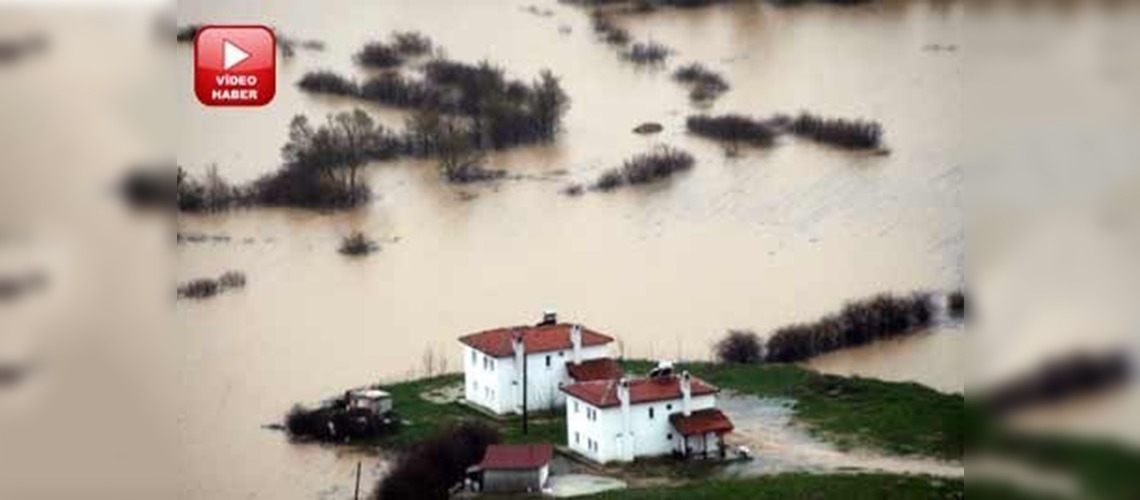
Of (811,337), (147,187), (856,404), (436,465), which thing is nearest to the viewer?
(147,187)

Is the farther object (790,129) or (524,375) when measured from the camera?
(790,129)

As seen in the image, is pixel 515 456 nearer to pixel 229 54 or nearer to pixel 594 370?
pixel 594 370

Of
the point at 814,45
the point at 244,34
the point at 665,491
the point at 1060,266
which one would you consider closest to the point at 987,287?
the point at 1060,266

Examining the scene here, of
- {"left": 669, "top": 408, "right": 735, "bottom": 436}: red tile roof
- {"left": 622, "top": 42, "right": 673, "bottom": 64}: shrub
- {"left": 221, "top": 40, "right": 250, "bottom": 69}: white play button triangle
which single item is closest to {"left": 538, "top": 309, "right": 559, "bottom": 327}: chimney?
{"left": 669, "top": 408, "right": 735, "bottom": 436}: red tile roof

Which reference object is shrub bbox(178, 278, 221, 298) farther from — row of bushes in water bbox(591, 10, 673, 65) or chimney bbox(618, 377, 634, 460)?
row of bushes in water bbox(591, 10, 673, 65)

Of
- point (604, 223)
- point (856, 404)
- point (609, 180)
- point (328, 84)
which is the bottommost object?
point (856, 404)

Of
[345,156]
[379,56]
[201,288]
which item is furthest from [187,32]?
[345,156]
